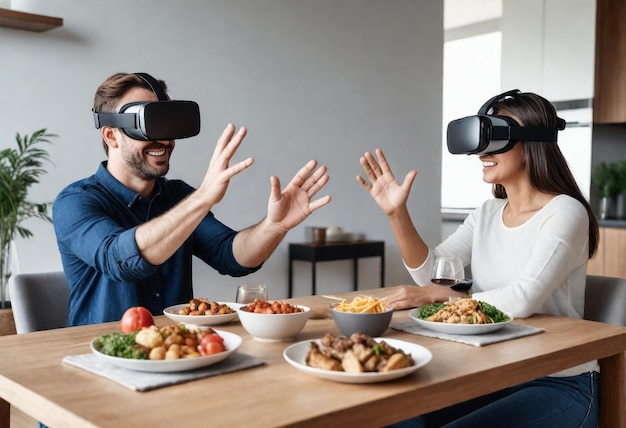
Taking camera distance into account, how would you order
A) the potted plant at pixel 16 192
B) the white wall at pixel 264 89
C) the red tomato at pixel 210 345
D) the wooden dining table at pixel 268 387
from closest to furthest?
the wooden dining table at pixel 268 387 → the red tomato at pixel 210 345 → the potted plant at pixel 16 192 → the white wall at pixel 264 89

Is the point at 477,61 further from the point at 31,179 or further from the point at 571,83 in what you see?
the point at 31,179

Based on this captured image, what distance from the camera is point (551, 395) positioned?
6.02 feet

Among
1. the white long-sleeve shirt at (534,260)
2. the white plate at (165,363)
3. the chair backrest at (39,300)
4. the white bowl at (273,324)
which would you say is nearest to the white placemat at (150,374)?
the white plate at (165,363)

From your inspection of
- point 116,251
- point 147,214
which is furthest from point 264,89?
point 116,251

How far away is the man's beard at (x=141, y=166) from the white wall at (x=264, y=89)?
5.41 ft

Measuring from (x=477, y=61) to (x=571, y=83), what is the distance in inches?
78.4

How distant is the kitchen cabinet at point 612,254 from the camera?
5.03 m

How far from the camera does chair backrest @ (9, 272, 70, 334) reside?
2.12m

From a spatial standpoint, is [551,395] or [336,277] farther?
[336,277]

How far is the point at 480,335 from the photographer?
170 cm

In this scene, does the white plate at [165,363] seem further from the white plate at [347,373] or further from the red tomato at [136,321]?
the red tomato at [136,321]

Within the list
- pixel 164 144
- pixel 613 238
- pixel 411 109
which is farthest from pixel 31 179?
pixel 613 238

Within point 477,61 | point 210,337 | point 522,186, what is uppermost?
point 477,61

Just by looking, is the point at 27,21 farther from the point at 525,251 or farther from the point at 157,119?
the point at 525,251
